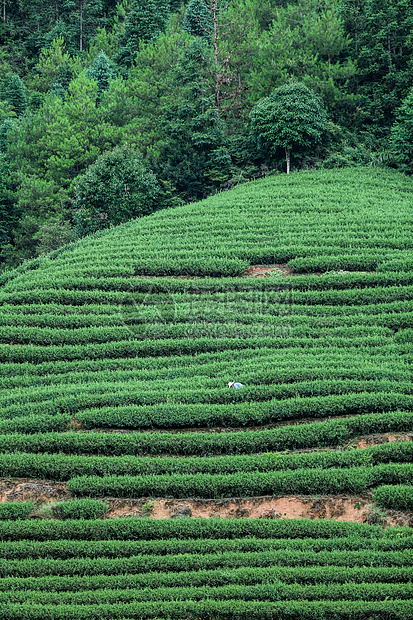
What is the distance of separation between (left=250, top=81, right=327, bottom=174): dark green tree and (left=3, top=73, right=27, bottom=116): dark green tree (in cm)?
2934

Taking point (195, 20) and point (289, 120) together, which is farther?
point (195, 20)

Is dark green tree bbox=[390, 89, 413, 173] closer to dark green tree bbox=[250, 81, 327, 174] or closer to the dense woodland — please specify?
the dense woodland

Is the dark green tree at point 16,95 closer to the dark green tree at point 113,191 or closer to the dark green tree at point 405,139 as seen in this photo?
the dark green tree at point 113,191

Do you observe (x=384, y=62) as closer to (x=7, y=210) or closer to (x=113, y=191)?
(x=113, y=191)

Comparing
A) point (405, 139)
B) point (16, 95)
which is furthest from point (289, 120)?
point (16, 95)

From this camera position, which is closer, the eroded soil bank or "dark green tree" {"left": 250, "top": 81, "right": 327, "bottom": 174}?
the eroded soil bank

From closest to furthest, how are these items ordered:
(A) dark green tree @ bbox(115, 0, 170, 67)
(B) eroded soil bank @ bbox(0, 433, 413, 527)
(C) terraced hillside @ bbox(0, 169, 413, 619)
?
(C) terraced hillside @ bbox(0, 169, 413, 619) → (B) eroded soil bank @ bbox(0, 433, 413, 527) → (A) dark green tree @ bbox(115, 0, 170, 67)

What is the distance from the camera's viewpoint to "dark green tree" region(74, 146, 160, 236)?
26.8 m

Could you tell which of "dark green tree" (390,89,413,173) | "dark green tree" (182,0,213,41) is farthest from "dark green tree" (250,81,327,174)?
"dark green tree" (182,0,213,41)

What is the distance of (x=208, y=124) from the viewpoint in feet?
110

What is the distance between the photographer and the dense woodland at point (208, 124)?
28906mm

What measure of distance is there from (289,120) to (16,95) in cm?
3232

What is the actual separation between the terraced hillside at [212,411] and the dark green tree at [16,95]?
34.4 metres

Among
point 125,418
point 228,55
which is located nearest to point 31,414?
point 125,418
